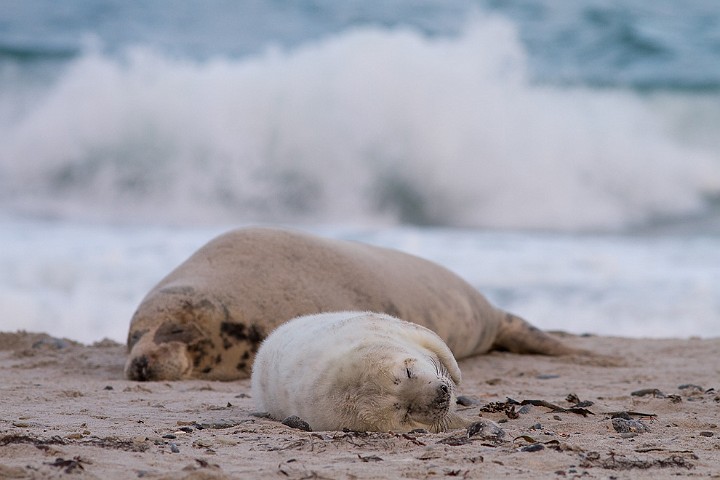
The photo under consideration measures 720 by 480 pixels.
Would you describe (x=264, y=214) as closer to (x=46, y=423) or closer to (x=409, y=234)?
(x=409, y=234)

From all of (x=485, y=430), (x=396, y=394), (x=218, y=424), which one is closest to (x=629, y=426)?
(x=485, y=430)

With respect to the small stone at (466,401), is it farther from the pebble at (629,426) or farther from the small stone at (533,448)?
the small stone at (533,448)

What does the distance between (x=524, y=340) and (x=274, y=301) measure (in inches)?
69.7

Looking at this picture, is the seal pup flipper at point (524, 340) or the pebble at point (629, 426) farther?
the seal pup flipper at point (524, 340)

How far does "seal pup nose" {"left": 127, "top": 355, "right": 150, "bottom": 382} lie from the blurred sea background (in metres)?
3.67

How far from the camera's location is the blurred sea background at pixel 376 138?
10602 millimetres

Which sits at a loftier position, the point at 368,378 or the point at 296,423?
the point at 368,378

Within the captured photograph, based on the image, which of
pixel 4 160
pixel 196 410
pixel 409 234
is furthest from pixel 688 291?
pixel 4 160

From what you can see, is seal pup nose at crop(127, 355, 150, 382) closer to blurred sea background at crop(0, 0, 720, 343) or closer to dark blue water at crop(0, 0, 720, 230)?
blurred sea background at crop(0, 0, 720, 343)

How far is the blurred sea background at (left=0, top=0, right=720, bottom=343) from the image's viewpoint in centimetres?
1060

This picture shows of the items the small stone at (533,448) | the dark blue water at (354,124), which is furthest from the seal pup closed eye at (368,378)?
the dark blue water at (354,124)

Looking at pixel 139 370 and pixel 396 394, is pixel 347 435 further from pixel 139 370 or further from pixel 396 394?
pixel 139 370

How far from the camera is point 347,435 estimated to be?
2926 mm

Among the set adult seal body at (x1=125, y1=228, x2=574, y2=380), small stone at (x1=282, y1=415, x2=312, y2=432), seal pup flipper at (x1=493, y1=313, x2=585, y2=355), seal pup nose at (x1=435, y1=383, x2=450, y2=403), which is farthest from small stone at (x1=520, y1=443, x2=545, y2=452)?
seal pup flipper at (x1=493, y1=313, x2=585, y2=355)
